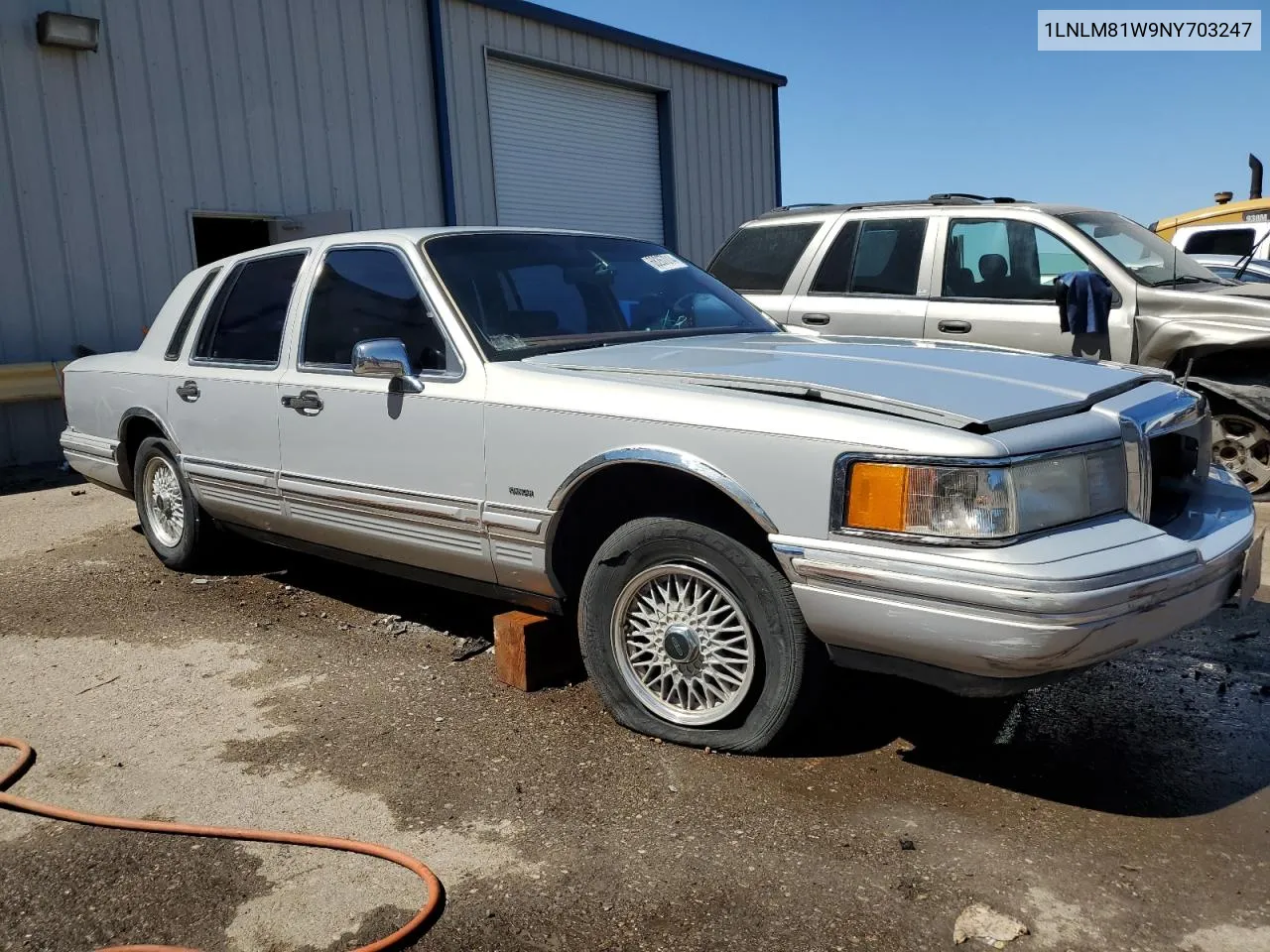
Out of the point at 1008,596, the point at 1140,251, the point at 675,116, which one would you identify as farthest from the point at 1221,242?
the point at 1008,596

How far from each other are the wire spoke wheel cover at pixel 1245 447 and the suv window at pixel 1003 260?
4.05 feet

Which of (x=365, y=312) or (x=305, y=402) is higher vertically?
(x=365, y=312)

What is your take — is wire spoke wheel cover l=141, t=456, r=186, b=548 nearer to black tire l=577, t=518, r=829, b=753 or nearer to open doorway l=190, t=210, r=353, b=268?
black tire l=577, t=518, r=829, b=753

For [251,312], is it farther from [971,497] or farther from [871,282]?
[871,282]

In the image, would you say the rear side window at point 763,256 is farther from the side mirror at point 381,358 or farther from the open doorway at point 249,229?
the open doorway at point 249,229

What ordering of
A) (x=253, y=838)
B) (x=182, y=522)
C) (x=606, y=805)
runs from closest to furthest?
(x=253, y=838), (x=606, y=805), (x=182, y=522)

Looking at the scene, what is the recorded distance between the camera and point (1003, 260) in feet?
21.6

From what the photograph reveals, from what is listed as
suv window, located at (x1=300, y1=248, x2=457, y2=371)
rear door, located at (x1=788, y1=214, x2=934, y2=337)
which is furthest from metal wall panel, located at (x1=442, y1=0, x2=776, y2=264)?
suv window, located at (x1=300, y1=248, x2=457, y2=371)

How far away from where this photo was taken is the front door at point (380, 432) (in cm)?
367

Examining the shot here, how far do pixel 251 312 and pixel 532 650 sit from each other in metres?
2.17

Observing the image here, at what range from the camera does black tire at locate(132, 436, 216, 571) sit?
520 cm

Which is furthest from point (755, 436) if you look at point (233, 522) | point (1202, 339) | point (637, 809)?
point (1202, 339)

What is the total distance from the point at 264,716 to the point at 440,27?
11087 millimetres

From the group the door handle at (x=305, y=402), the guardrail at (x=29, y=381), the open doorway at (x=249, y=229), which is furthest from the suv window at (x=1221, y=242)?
the guardrail at (x=29, y=381)
